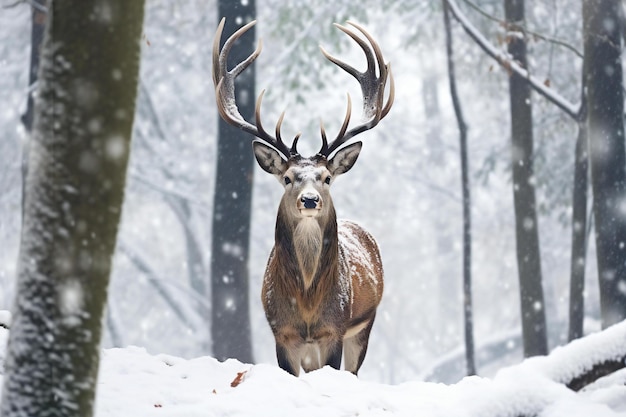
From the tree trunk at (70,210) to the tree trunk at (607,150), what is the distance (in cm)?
680

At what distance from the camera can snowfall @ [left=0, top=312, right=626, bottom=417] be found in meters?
3.83

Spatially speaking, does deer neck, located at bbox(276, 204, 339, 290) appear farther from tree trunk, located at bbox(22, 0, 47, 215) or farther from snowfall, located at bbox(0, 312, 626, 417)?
tree trunk, located at bbox(22, 0, 47, 215)

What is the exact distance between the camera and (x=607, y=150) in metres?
9.30

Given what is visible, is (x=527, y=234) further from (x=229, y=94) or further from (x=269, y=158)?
(x=269, y=158)

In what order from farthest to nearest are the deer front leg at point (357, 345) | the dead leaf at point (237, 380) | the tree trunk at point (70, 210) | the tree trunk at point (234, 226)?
the tree trunk at point (234, 226) < the deer front leg at point (357, 345) < the dead leaf at point (237, 380) < the tree trunk at point (70, 210)

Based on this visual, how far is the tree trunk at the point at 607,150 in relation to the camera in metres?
9.19

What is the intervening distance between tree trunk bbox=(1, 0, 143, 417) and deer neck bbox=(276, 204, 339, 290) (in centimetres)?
316

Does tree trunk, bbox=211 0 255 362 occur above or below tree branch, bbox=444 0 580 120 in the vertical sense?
below

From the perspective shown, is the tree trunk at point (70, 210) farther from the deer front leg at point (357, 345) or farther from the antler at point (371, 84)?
the deer front leg at point (357, 345)

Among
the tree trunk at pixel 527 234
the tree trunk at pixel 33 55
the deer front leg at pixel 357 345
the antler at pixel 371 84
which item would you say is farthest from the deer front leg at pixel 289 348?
the tree trunk at pixel 33 55

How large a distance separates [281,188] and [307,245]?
1794 cm

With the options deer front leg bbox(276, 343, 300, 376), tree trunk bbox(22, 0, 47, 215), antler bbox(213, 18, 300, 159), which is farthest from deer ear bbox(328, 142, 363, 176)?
Result: tree trunk bbox(22, 0, 47, 215)

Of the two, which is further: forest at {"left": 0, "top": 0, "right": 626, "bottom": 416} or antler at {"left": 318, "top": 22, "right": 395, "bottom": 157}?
antler at {"left": 318, "top": 22, "right": 395, "bottom": 157}

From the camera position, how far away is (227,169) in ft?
35.9
